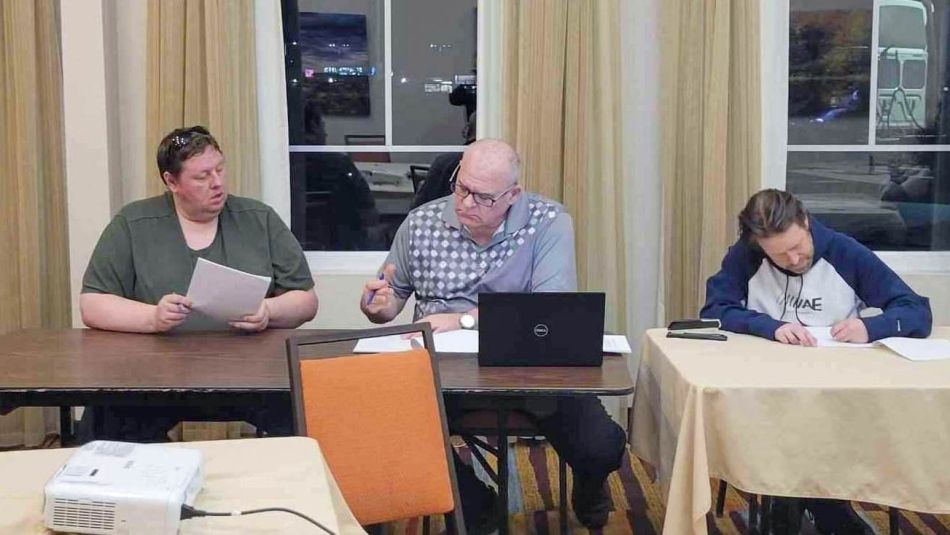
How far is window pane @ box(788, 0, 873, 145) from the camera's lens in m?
3.69

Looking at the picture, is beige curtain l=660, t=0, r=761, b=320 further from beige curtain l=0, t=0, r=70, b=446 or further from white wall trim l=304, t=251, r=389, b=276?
beige curtain l=0, t=0, r=70, b=446

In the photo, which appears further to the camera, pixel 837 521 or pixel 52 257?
pixel 52 257

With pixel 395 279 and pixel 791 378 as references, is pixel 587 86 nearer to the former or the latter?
pixel 395 279

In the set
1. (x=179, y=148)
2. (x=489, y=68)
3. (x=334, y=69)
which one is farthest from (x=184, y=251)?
(x=489, y=68)

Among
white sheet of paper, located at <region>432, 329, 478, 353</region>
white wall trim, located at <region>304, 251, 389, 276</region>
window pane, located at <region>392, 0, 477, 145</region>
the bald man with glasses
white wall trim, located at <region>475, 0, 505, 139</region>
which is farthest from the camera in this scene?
white wall trim, located at <region>304, 251, 389, 276</region>

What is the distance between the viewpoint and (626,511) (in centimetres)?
301

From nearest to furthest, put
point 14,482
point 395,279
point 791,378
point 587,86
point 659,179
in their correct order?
point 14,482, point 791,378, point 395,279, point 587,86, point 659,179

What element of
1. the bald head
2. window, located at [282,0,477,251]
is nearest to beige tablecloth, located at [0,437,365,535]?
the bald head

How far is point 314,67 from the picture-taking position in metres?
3.81

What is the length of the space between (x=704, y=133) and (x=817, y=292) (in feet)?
3.56

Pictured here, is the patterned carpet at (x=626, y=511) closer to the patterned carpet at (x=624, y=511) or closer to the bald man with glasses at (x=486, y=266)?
the patterned carpet at (x=624, y=511)

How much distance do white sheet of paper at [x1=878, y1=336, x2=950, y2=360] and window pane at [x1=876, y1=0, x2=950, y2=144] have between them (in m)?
1.65

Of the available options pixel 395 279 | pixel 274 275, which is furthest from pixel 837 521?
pixel 274 275

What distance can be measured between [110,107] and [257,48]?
0.61m
